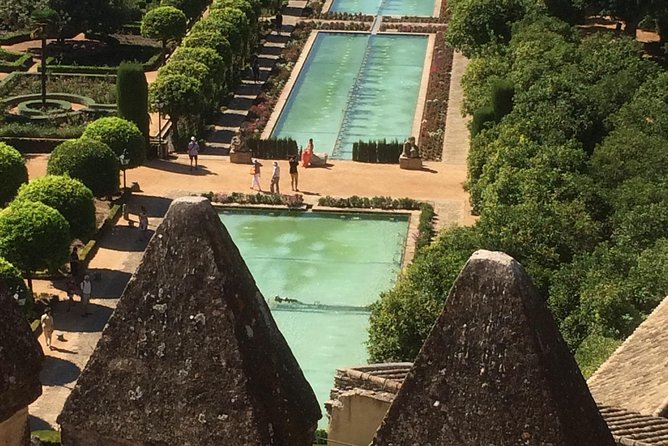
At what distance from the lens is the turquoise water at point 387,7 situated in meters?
68.6

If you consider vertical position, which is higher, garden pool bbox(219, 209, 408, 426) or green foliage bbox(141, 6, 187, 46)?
green foliage bbox(141, 6, 187, 46)

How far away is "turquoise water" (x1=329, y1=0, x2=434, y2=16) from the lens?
225 ft

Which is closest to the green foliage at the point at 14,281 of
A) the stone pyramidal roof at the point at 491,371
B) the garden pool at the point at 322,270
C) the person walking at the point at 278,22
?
the garden pool at the point at 322,270

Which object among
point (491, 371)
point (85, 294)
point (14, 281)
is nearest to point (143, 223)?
point (85, 294)

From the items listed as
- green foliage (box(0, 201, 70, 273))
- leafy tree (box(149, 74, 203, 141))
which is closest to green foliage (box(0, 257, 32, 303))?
green foliage (box(0, 201, 70, 273))

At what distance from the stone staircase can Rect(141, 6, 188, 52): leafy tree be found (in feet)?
10.7

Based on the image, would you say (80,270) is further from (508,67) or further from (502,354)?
(502,354)

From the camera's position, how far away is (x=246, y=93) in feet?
168

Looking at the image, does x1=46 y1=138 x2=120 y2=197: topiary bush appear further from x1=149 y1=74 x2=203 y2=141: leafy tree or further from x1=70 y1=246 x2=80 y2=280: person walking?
x1=149 y1=74 x2=203 y2=141: leafy tree


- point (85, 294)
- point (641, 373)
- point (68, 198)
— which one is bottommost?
point (85, 294)

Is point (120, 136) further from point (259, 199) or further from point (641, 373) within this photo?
point (641, 373)

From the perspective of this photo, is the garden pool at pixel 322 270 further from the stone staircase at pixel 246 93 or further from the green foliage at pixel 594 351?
the green foliage at pixel 594 351

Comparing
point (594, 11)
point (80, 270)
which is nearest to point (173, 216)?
point (80, 270)

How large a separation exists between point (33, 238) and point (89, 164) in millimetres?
6473
